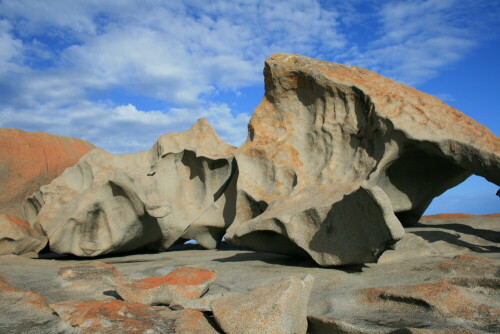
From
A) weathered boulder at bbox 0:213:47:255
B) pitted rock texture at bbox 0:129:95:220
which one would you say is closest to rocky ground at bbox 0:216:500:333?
weathered boulder at bbox 0:213:47:255

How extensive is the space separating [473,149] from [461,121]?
20.9 inches

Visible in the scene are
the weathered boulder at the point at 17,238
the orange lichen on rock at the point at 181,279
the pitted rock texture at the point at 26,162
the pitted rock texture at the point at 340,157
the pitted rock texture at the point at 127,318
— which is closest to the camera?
the pitted rock texture at the point at 127,318

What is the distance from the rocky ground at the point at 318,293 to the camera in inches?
112

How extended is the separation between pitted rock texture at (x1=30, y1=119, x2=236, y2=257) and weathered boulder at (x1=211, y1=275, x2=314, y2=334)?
3572mm

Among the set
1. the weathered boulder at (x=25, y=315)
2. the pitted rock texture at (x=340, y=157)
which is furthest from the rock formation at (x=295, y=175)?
the weathered boulder at (x=25, y=315)

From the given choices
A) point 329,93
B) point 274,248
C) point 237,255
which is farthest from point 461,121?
point 237,255

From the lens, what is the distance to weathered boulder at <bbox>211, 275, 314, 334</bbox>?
9.12ft

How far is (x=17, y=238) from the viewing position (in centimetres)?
663

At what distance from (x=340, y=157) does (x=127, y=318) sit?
385 cm

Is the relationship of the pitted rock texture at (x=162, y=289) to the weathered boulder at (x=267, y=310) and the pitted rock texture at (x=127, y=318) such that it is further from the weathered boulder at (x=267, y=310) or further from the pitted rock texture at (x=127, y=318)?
the weathered boulder at (x=267, y=310)

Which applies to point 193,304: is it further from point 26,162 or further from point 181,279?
point 26,162

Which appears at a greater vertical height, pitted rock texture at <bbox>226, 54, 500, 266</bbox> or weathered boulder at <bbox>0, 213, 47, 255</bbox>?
pitted rock texture at <bbox>226, 54, 500, 266</bbox>

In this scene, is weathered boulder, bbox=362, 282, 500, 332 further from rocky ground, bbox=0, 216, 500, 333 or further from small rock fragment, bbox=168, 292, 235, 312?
small rock fragment, bbox=168, 292, 235, 312

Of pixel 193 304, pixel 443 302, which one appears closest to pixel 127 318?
pixel 193 304
